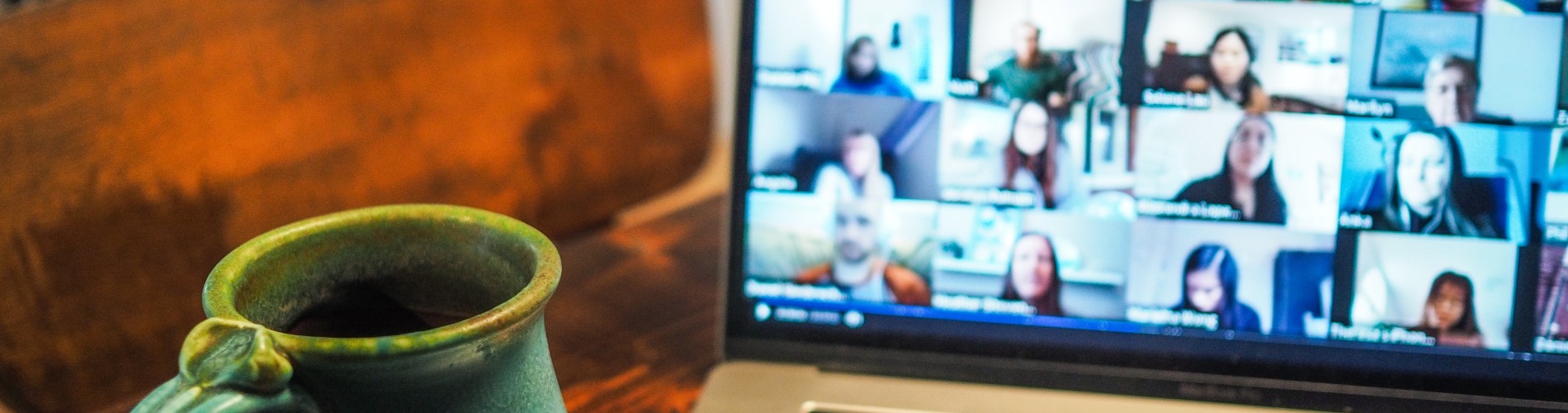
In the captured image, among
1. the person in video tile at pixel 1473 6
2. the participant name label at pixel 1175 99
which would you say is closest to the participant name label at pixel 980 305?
the participant name label at pixel 1175 99

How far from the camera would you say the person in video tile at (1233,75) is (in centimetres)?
44

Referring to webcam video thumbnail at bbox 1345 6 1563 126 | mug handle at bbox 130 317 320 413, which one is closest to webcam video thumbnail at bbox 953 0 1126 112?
webcam video thumbnail at bbox 1345 6 1563 126

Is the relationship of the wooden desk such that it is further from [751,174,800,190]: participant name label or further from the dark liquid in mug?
the dark liquid in mug

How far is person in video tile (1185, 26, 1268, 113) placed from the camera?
44cm

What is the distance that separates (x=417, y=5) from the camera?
68 centimetres

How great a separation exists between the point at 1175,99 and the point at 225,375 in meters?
0.39

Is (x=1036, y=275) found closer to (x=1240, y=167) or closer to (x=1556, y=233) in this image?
(x=1240, y=167)


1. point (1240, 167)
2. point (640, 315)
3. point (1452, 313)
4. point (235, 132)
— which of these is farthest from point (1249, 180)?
point (235, 132)

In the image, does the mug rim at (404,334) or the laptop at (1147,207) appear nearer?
the mug rim at (404,334)

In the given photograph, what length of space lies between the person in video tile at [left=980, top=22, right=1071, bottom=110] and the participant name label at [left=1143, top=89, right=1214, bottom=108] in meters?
0.04

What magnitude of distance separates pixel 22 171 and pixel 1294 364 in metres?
0.64

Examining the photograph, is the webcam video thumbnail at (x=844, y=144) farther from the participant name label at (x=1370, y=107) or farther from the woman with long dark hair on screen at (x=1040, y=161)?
the participant name label at (x=1370, y=107)

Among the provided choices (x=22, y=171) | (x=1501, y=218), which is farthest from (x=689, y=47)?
(x=1501, y=218)

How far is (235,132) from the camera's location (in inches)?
23.7
